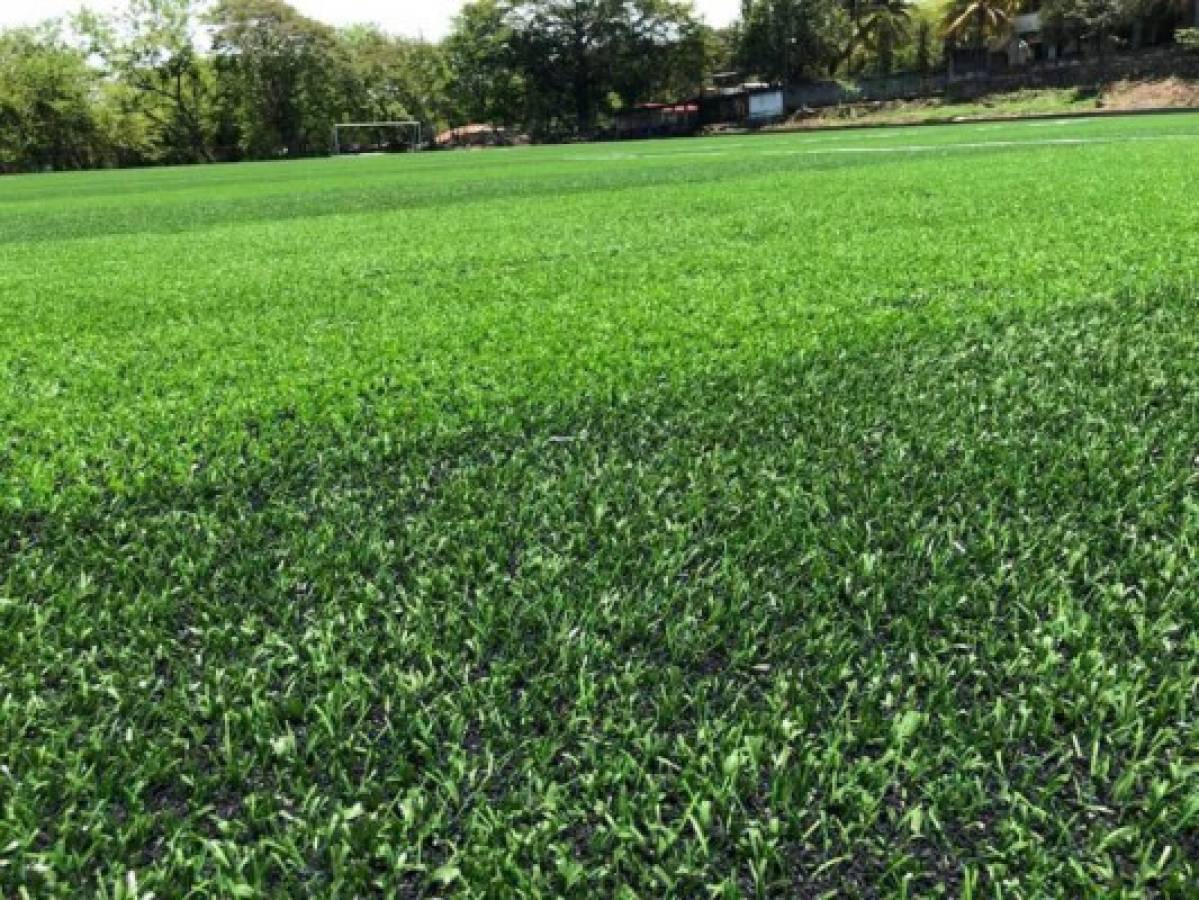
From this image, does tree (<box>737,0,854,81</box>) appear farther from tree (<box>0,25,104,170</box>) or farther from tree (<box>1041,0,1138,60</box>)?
tree (<box>0,25,104,170</box>)

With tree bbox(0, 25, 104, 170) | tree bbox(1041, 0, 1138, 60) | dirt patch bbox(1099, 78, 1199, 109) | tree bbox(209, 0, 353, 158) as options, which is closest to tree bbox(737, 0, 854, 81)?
tree bbox(1041, 0, 1138, 60)

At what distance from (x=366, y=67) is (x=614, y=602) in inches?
2830

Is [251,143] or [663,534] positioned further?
[251,143]

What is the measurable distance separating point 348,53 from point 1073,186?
65914mm

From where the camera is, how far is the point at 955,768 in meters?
1.29

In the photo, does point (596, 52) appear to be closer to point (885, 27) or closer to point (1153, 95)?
point (885, 27)

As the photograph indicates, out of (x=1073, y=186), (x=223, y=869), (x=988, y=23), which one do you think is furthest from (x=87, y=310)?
(x=988, y=23)

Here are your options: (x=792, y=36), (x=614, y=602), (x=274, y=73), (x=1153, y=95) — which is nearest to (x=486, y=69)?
(x=274, y=73)

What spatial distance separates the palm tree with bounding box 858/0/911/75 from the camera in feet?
196

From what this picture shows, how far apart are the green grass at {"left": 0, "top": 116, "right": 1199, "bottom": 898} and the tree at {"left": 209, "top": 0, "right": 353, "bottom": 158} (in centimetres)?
6519

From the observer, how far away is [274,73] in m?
62.3

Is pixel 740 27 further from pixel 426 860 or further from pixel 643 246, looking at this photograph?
pixel 426 860

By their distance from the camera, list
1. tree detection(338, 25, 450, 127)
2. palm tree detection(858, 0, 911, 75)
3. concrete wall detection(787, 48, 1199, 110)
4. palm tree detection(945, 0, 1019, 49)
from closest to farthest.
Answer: concrete wall detection(787, 48, 1199, 110) → palm tree detection(945, 0, 1019, 49) → palm tree detection(858, 0, 911, 75) → tree detection(338, 25, 450, 127)

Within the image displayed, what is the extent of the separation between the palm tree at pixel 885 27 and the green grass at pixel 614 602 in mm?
63699
